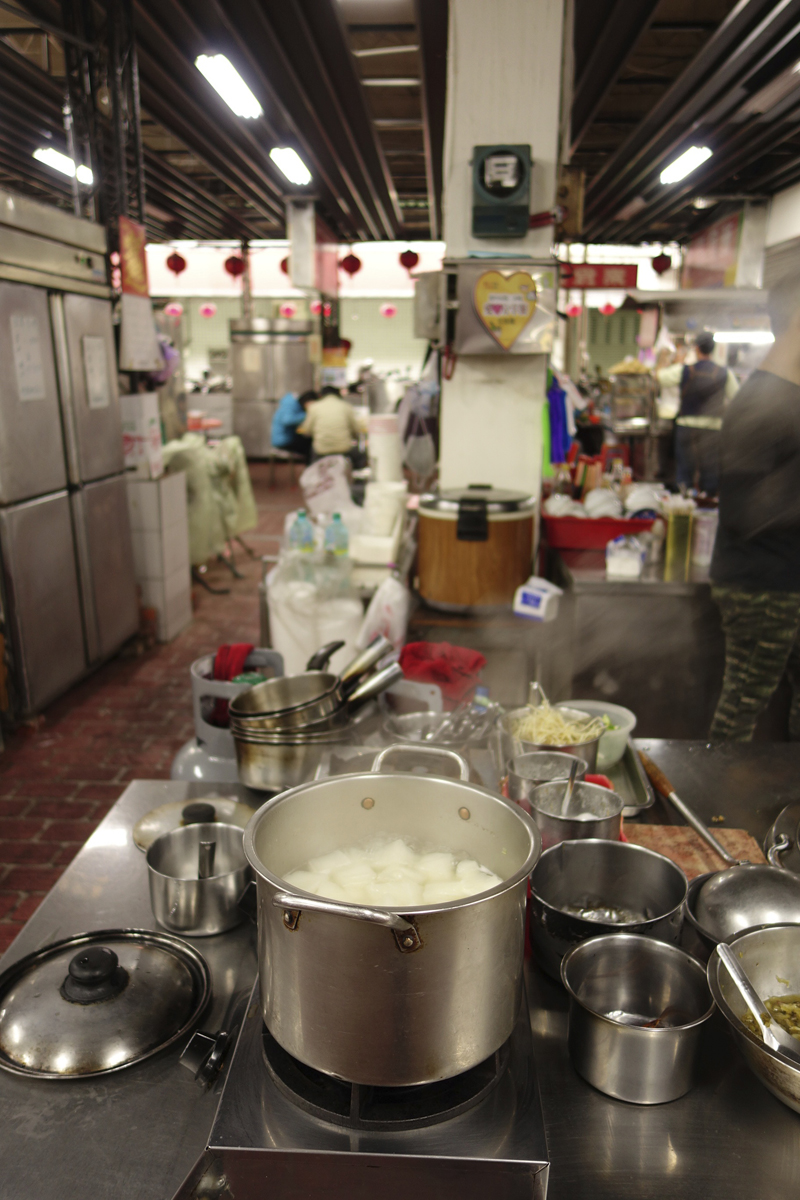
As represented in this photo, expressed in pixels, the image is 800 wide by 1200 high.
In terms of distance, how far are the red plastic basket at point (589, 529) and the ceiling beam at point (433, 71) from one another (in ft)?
11.8

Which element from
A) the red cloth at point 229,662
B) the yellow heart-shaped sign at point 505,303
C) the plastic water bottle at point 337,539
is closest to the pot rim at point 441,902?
the red cloth at point 229,662

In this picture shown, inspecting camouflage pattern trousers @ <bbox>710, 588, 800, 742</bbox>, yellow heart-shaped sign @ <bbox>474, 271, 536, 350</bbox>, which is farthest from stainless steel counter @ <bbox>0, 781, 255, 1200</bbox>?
yellow heart-shaped sign @ <bbox>474, 271, 536, 350</bbox>


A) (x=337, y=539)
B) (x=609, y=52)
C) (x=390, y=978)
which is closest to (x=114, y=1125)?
(x=390, y=978)

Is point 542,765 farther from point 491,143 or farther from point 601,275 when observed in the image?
point 601,275

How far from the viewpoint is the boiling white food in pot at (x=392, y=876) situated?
1099mm

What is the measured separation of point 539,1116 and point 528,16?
4151 mm

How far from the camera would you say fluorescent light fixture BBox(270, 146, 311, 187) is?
918 centimetres

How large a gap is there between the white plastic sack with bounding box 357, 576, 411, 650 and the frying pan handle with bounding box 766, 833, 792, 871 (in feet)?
7.04

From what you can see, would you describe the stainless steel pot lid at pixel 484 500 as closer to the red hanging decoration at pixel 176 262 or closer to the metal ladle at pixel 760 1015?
the metal ladle at pixel 760 1015

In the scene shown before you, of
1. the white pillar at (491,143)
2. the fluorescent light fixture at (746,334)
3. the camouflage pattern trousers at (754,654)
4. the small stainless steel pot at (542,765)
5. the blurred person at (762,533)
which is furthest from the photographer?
the fluorescent light fixture at (746,334)

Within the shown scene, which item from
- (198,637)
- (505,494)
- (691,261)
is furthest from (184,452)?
(691,261)

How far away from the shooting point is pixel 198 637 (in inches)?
248

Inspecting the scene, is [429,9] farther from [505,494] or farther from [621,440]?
[621,440]

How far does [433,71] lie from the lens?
677cm
